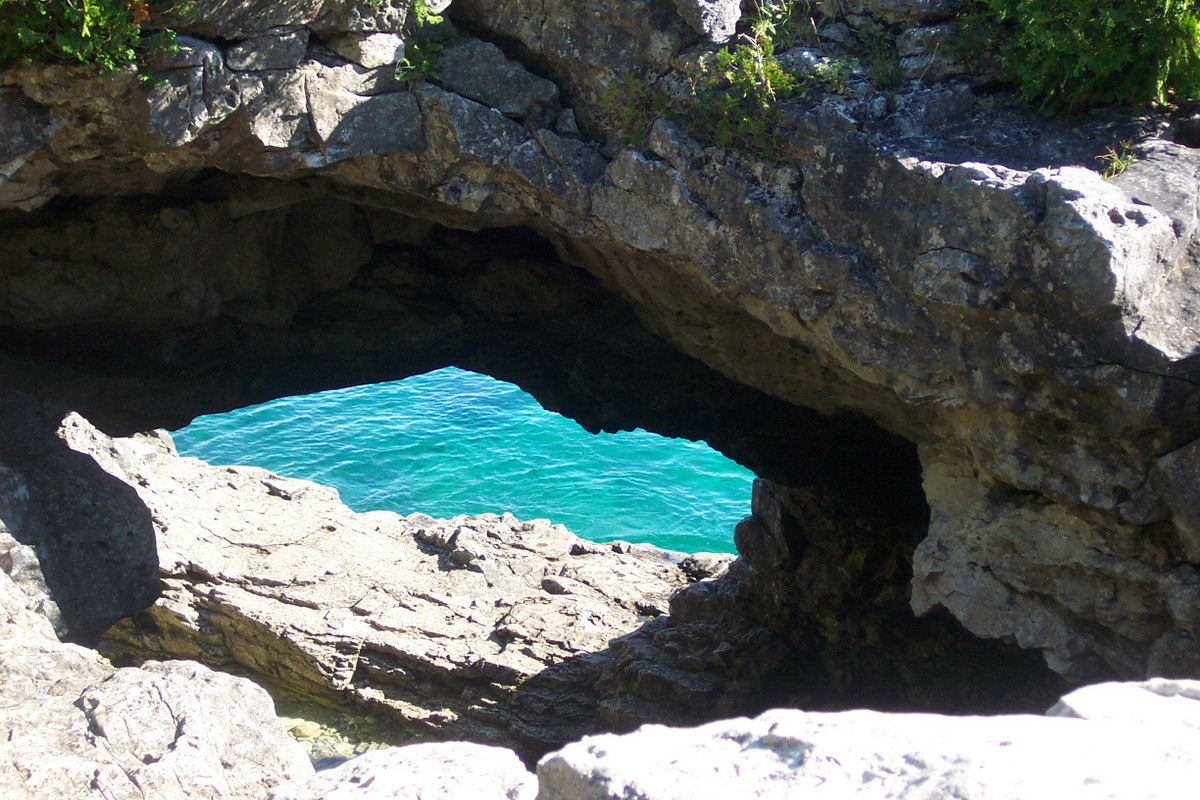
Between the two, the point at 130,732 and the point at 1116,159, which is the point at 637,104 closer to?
the point at 1116,159

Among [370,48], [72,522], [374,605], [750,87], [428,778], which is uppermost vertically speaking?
[370,48]

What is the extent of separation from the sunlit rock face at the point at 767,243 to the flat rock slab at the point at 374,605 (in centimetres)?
211

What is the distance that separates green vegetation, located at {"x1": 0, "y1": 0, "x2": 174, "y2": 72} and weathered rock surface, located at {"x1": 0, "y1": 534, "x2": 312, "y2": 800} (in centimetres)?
339

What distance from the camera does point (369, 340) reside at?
31.9 feet

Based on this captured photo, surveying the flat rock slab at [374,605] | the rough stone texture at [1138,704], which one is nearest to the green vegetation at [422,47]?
the rough stone texture at [1138,704]

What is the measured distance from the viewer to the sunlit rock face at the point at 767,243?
4.81m

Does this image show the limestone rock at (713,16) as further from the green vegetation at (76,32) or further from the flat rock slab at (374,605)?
the flat rock slab at (374,605)

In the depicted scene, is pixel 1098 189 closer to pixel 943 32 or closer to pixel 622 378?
pixel 943 32

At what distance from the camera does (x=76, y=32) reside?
5297 millimetres

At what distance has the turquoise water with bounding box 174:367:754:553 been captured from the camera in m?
19.3

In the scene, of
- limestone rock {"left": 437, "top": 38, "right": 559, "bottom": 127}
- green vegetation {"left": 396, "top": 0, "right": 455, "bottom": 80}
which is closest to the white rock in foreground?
limestone rock {"left": 437, "top": 38, "right": 559, "bottom": 127}

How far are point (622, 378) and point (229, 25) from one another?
17.7 feet

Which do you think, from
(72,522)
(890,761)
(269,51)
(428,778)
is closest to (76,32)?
(269,51)

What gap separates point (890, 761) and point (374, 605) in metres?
8.77
